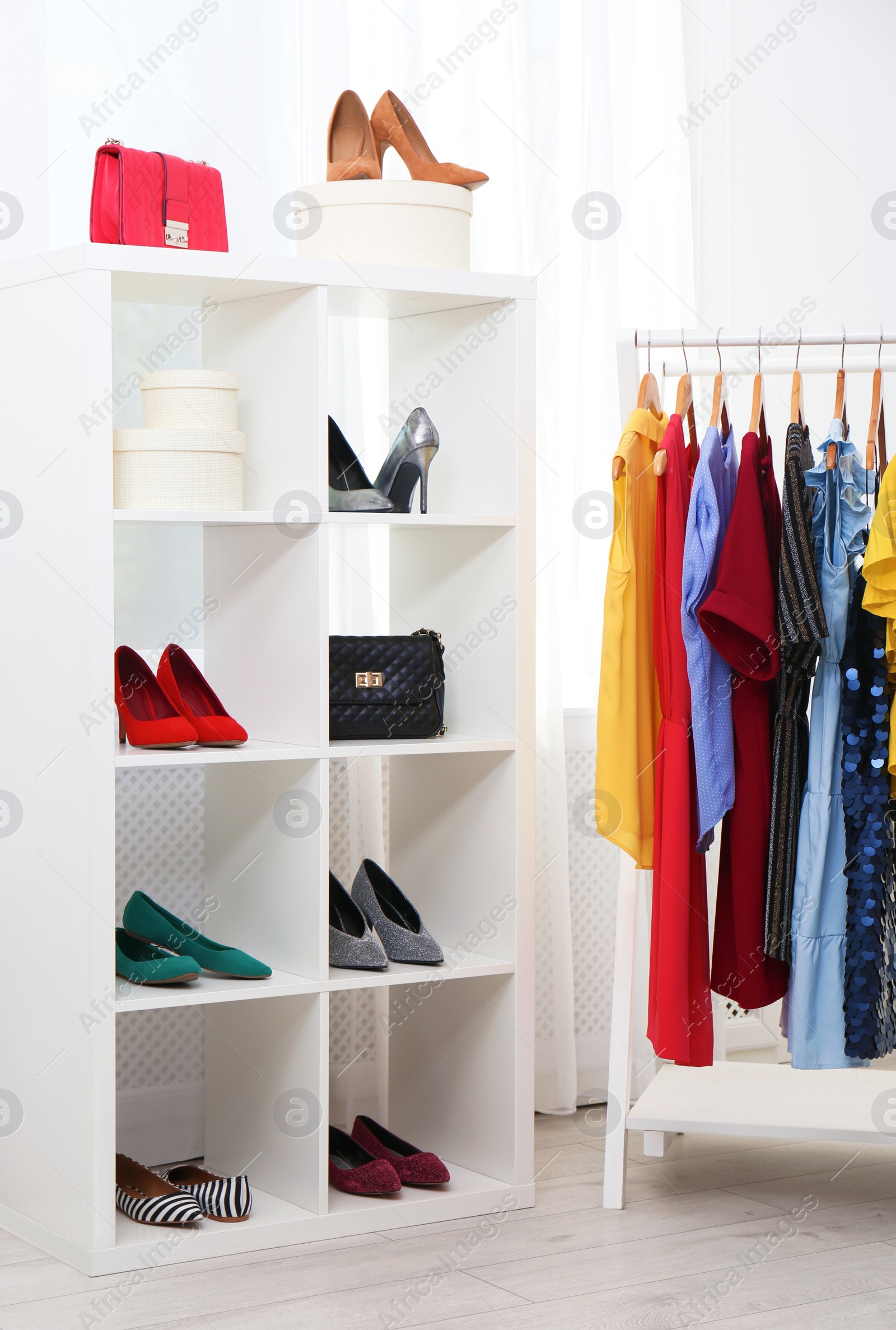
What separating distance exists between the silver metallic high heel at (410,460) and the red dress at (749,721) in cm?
52

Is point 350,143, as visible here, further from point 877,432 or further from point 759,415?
point 877,432

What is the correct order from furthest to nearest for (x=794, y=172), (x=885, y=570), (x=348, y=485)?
(x=794, y=172) → (x=348, y=485) → (x=885, y=570)

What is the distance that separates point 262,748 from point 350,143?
3.46 feet

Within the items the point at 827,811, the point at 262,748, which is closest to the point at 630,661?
the point at 827,811

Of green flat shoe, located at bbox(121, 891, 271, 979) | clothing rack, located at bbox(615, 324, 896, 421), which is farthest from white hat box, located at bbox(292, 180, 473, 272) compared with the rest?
green flat shoe, located at bbox(121, 891, 271, 979)

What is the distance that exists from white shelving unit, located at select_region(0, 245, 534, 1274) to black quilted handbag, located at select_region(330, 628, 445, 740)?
0.05 metres

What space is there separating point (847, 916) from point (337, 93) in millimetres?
1764

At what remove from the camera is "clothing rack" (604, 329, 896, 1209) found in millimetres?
2383

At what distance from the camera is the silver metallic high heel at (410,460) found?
2.46 meters

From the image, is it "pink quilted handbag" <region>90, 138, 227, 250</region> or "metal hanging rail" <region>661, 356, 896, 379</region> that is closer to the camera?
"pink quilted handbag" <region>90, 138, 227, 250</region>

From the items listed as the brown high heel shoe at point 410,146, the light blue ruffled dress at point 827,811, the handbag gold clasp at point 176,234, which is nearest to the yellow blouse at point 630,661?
the light blue ruffled dress at point 827,811

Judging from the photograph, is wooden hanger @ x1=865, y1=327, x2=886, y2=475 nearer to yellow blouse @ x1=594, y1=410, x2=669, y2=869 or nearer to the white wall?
yellow blouse @ x1=594, y1=410, x2=669, y2=869

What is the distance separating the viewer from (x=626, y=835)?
7.75 ft

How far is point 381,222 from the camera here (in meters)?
2.41
